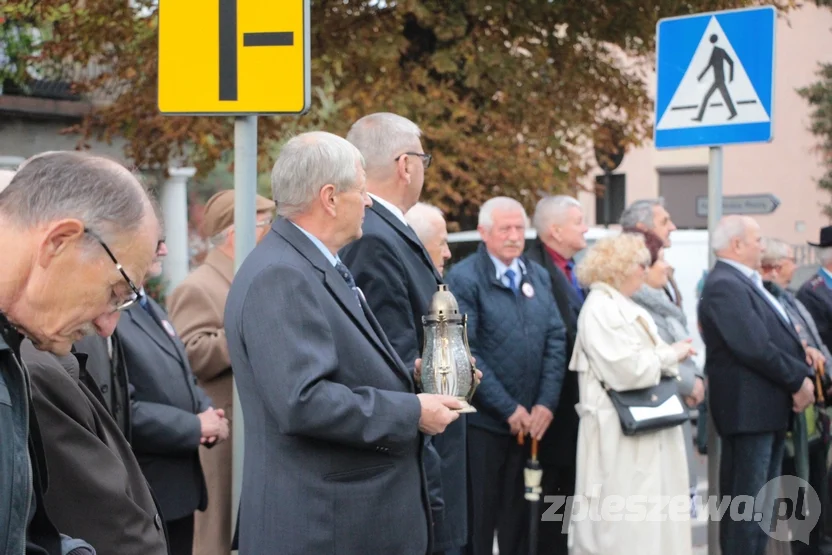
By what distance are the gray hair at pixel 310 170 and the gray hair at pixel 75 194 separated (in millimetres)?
1529

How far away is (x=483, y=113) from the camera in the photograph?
34.7ft

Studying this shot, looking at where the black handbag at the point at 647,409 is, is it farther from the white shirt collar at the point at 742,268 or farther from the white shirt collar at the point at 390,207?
the white shirt collar at the point at 390,207

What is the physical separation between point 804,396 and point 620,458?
4.67 ft

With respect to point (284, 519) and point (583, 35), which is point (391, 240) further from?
point (583, 35)

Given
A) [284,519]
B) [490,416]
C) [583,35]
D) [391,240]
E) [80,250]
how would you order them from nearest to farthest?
1. [80,250]
2. [284,519]
3. [391,240]
4. [490,416]
5. [583,35]

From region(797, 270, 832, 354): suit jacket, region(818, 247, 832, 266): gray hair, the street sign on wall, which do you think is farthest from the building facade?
region(797, 270, 832, 354): suit jacket

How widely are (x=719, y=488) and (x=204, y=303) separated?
10.8ft

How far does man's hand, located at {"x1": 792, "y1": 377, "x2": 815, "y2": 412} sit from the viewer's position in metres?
6.63

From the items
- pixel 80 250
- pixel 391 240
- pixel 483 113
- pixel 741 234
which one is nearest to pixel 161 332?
pixel 391 240

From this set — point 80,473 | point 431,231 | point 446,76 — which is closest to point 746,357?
point 431,231

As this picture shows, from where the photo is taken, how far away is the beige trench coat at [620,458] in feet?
19.4

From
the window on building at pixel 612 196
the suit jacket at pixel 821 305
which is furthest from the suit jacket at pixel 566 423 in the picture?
the window on building at pixel 612 196

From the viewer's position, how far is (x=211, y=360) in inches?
198

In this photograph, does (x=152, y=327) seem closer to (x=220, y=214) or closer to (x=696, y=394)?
(x=220, y=214)
